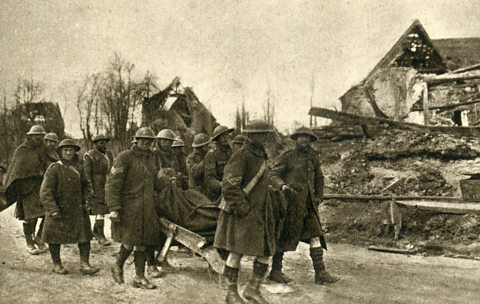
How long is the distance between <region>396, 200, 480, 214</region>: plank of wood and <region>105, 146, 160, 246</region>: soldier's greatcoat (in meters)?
5.16

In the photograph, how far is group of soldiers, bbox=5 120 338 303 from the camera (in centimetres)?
511

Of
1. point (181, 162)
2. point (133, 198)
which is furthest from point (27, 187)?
point (133, 198)

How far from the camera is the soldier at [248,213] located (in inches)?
197

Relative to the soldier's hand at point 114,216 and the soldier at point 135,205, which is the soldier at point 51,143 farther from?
the soldier's hand at point 114,216

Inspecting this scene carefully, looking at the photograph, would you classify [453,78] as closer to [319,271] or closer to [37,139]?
[319,271]

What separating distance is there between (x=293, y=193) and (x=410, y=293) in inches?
68.9

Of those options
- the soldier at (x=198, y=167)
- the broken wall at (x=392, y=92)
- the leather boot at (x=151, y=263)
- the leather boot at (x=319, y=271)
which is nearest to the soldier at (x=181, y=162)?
the soldier at (x=198, y=167)

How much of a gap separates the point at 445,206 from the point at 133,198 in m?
5.71

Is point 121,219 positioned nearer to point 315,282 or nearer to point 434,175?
point 315,282

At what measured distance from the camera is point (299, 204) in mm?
6215

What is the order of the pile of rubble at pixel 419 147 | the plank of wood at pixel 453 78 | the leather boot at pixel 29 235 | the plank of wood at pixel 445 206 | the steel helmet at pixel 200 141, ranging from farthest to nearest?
the plank of wood at pixel 453 78, the pile of rubble at pixel 419 147, the plank of wood at pixel 445 206, the leather boot at pixel 29 235, the steel helmet at pixel 200 141

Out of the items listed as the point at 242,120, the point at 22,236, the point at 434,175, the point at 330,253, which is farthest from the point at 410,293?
the point at 242,120

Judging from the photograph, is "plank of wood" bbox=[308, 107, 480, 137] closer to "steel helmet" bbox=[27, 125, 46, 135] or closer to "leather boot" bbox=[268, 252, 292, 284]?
"leather boot" bbox=[268, 252, 292, 284]

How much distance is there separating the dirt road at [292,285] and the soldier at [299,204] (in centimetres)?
33
